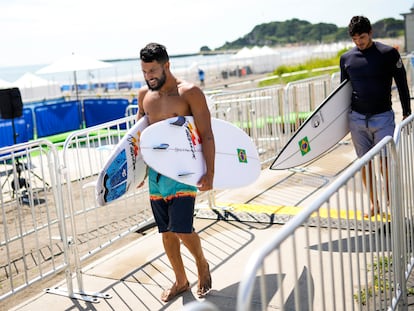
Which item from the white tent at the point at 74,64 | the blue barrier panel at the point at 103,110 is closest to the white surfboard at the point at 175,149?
the blue barrier panel at the point at 103,110

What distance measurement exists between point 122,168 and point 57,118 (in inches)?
602

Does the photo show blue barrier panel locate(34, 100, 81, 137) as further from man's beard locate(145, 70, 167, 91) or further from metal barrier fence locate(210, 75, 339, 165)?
man's beard locate(145, 70, 167, 91)

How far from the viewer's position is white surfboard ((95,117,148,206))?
4.39 m

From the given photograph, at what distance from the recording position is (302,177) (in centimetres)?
827

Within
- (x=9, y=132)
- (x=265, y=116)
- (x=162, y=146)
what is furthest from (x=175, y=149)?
(x=9, y=132)

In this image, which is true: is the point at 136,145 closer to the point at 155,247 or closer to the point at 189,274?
the point at 189,274

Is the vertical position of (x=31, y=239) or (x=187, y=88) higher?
(x=187, y=88)

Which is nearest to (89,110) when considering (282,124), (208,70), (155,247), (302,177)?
(282,124)

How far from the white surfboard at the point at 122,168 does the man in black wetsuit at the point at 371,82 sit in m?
2.23

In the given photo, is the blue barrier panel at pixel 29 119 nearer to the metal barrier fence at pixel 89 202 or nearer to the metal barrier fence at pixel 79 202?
the metal barrier fence at pixel 79 202

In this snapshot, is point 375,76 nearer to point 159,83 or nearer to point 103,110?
point 159,83

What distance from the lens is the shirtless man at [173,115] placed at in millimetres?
4164

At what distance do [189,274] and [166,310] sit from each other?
0.71 meters

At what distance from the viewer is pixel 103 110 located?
64.1ft
